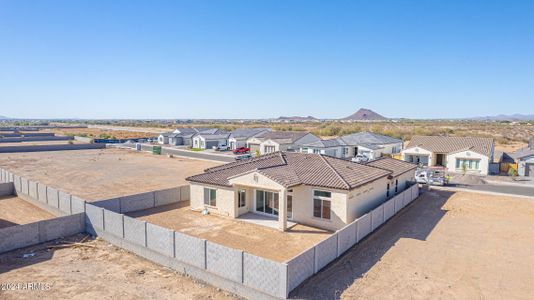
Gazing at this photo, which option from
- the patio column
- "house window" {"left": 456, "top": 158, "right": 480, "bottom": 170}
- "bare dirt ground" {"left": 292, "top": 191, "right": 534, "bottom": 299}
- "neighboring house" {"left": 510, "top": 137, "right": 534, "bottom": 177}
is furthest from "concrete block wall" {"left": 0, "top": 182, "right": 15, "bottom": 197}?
"neighboring house" {"left": 510, "top": 137, "right": 534, "bottom": 177}

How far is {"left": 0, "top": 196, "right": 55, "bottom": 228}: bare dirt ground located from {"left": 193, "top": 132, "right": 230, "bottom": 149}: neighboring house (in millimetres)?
48171

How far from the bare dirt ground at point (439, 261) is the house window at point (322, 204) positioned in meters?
3.17

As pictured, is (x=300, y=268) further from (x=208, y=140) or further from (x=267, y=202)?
(x=208, y=140)

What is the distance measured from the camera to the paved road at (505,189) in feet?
114

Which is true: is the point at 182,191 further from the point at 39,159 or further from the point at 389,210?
the point at 39,159

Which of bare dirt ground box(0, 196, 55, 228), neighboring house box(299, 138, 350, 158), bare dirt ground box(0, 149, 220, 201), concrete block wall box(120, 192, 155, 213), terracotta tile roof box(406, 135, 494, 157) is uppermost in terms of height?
terracotta tile roof box(406, 135, 494, 157)

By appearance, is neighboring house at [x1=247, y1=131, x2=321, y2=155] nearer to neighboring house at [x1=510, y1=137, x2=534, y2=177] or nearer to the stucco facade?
neighboring house at [x1=510, y1=137, x2=534, y2=177]

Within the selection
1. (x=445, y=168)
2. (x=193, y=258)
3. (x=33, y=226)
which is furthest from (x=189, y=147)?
(x=193, y=258)

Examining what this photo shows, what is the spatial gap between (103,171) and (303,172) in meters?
30.8

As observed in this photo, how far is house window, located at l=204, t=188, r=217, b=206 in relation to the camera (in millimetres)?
26352

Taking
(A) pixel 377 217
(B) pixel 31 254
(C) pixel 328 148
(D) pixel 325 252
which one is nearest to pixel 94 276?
(B) pixel 31 254

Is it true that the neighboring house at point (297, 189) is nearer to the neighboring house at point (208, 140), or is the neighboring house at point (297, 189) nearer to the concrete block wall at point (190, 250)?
the concrete block wall at point (190, 250)

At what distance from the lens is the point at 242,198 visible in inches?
1015

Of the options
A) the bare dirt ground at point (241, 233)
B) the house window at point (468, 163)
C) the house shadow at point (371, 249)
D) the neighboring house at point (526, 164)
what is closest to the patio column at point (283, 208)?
the bare dirt ground at point (241, 233)
